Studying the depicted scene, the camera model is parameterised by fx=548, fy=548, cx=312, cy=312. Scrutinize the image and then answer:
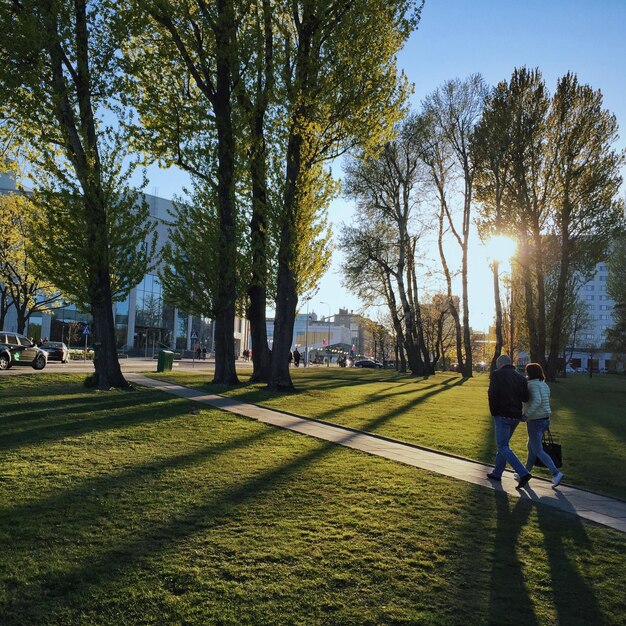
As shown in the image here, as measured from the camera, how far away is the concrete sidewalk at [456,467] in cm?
672

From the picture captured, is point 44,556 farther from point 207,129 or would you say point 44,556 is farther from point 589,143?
point 589,143

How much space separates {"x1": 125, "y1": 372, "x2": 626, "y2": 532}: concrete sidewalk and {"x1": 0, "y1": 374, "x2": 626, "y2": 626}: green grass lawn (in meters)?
0.43

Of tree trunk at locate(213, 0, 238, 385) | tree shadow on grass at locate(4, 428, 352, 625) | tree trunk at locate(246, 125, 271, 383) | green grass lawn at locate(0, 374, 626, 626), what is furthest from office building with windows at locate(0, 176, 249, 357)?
tree shadow on grass at locate(4, 428, 352, 625)

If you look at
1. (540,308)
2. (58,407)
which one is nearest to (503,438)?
(58,407)

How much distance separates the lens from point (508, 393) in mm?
7957

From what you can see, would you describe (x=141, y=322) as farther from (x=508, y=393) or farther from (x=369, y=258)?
(x=508, y=393)

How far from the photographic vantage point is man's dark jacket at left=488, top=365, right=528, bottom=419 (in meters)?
7.91

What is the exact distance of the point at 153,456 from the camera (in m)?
8.22

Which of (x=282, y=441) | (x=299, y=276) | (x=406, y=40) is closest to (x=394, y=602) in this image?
(x=282, y=441)

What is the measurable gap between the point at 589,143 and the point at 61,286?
28513 millimetres

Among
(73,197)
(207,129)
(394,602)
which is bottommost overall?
(394,602)

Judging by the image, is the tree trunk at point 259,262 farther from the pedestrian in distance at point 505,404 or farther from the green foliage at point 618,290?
the green foliage at point 618,290

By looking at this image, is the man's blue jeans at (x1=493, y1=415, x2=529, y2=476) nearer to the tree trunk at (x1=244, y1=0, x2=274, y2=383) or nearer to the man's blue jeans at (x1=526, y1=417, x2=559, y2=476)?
the man's blue jeans at (x1=526, y1=417, x2=559, y2=476)

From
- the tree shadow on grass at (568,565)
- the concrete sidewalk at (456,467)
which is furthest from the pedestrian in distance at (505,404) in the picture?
the tree shadow on grass at (568,565)
